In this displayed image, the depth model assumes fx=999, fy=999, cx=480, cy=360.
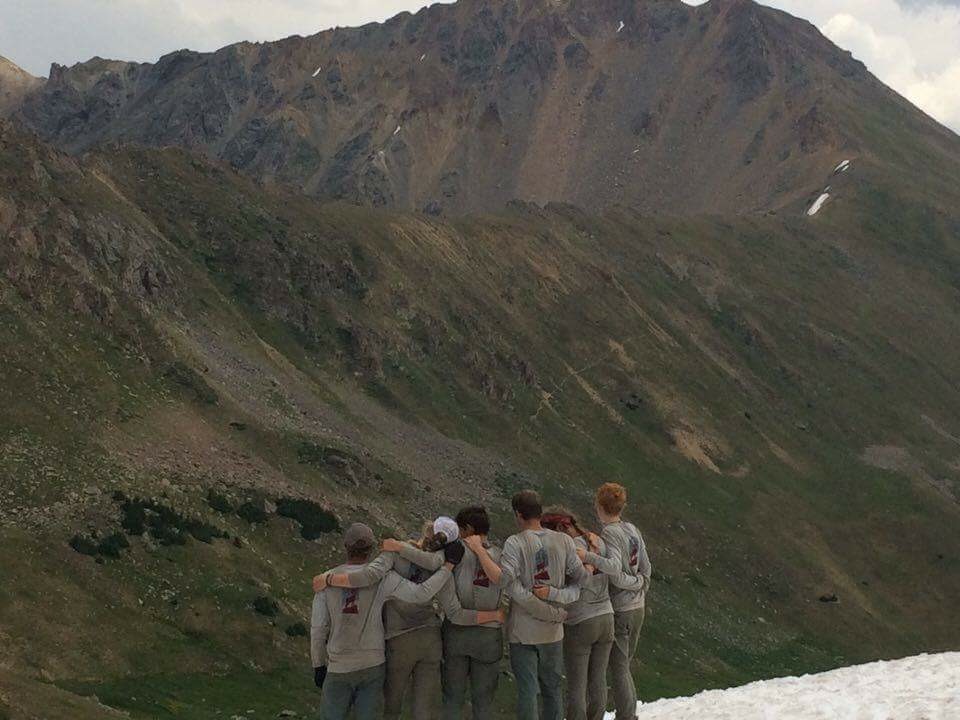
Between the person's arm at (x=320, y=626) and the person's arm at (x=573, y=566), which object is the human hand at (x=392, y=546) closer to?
the person's arm at (x=320, y=626)

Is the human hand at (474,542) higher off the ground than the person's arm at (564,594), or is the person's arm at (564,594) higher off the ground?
the human hand at (474,542)

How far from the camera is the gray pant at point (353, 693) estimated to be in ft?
45.8

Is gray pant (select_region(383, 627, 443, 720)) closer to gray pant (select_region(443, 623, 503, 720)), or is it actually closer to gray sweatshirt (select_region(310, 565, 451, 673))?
gray pant (select_region(443, 623, 503, 720))

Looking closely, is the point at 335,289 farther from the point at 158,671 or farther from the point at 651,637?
the point at 158,671

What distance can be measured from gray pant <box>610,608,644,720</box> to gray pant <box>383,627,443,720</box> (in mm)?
3404

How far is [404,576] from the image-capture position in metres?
13.9

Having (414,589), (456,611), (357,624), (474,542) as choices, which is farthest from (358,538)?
(456,611)

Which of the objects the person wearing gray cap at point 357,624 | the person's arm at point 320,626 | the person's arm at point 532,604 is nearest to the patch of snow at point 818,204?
the person's arm at point 532,604

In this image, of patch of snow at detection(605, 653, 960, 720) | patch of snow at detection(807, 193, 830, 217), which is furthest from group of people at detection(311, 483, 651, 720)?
patch of snow at detection(807, 193, 830, 217)

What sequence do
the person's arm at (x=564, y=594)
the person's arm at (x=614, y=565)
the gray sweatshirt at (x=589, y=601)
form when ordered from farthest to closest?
1. the gray sweatshirt at (x=589, y=601)
2. the person's arm at (x=614, y=565)
3. the person's arm at (x=564, y=594)

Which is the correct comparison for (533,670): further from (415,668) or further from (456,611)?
(415,668)

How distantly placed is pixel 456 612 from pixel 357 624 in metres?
1.39

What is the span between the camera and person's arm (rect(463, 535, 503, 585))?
45.9 ft

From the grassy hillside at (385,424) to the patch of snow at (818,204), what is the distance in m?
44.1
